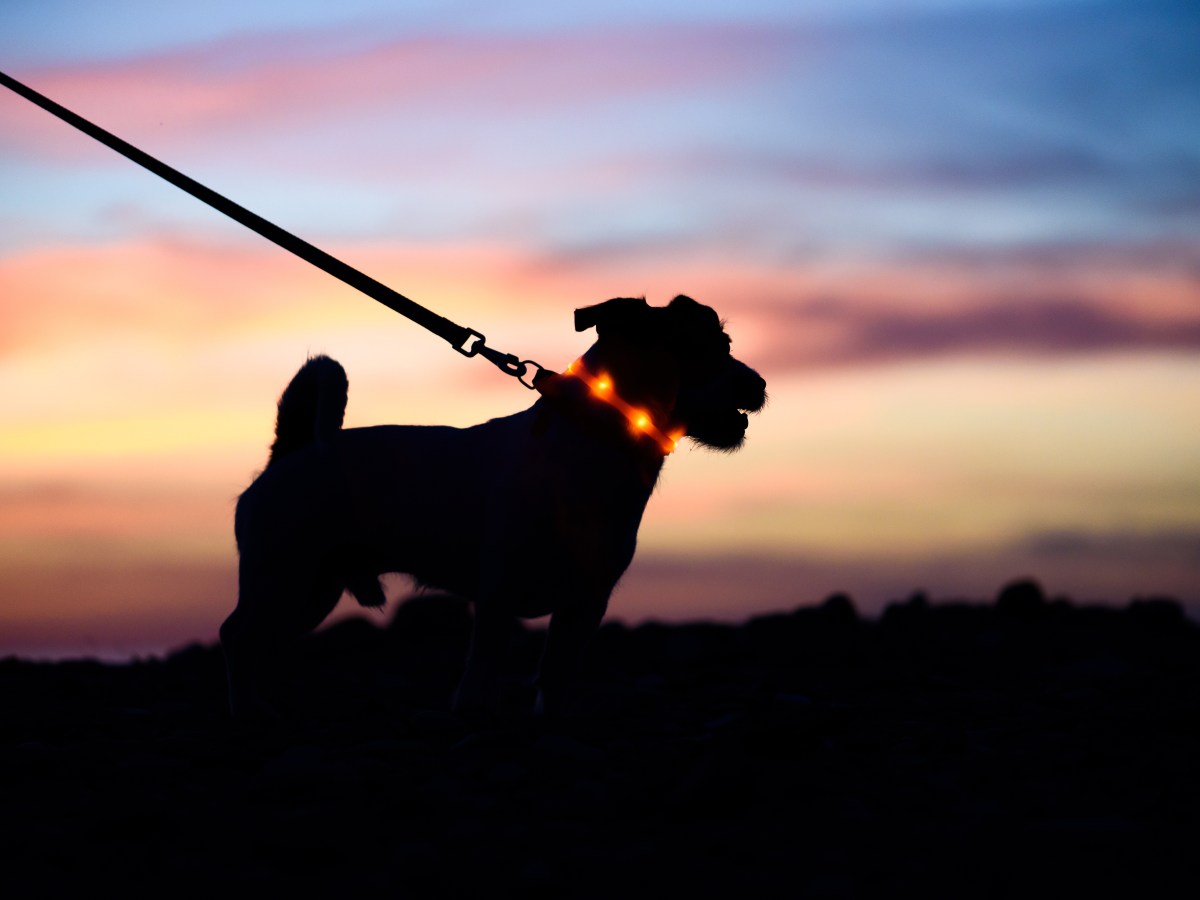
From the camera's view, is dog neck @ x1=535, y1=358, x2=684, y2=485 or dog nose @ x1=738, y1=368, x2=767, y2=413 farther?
dog nose @ x1=738, y1=368, x2=767, y2=413

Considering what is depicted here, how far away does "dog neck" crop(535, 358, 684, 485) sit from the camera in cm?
625

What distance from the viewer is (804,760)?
208 inches

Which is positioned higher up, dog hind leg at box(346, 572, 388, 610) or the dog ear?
the dog ear

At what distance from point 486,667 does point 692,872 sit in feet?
8.49

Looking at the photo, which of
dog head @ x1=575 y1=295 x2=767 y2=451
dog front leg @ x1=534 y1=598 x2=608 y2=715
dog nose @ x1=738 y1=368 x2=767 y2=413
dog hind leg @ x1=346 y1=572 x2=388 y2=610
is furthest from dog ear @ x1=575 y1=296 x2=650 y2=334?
dog hind leg @ x1=346 y1=572 x2=388 y2=610

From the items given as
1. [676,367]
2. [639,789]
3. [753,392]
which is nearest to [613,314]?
[676,367]

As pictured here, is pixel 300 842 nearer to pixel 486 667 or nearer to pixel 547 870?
pixel 547 870

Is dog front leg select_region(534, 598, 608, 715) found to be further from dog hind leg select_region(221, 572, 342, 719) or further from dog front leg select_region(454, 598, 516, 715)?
dog hind leg select_region(221, 572, 342, 719)

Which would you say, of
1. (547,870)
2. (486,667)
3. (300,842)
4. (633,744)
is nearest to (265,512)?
(486,667)

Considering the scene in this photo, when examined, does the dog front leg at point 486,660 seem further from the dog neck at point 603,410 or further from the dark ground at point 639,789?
the dog neck at point 603,410

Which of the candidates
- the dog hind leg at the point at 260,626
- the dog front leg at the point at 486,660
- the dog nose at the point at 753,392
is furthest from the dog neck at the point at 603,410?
the dog hind leg at the point at 260,626

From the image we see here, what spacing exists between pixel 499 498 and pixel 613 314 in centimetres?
103

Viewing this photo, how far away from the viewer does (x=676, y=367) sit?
6.46 meters

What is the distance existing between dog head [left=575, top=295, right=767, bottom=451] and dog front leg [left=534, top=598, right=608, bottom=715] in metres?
0.98
